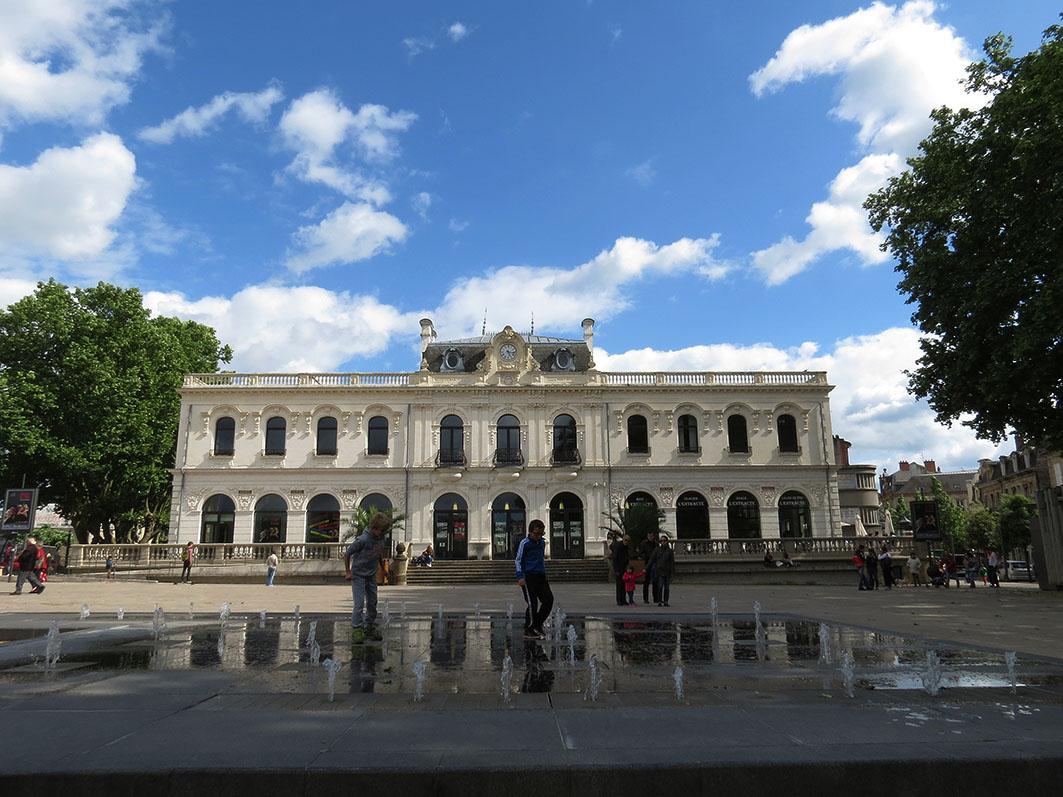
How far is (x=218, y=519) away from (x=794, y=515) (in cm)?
3208

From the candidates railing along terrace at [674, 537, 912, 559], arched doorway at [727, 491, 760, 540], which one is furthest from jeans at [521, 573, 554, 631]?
arched doorway at [727, 491, 760, 540]

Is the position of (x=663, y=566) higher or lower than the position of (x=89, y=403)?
lower

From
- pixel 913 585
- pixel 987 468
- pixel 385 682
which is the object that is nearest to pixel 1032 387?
pixel 913 585

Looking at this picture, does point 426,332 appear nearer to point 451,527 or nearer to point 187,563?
point 451,527

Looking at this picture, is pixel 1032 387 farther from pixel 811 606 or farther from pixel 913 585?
pixel 913 585

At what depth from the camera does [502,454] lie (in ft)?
134

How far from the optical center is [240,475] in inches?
1580

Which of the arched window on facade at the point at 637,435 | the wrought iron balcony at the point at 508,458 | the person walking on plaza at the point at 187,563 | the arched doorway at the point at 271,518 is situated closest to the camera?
the person walking on plaza at the point at 187,563

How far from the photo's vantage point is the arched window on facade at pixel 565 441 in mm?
41000

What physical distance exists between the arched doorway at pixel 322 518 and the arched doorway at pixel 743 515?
21.9 m

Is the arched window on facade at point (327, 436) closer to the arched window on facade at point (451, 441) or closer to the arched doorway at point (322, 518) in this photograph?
the arched doorway at point (322, 518)

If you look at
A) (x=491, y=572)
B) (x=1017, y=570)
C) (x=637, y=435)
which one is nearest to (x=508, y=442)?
(x=637, y=435)

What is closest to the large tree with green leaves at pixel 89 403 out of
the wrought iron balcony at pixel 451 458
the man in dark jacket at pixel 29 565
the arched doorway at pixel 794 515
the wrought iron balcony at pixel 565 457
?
the man in dark jacket at pixel 29 565

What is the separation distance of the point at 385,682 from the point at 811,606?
14.3 meters
